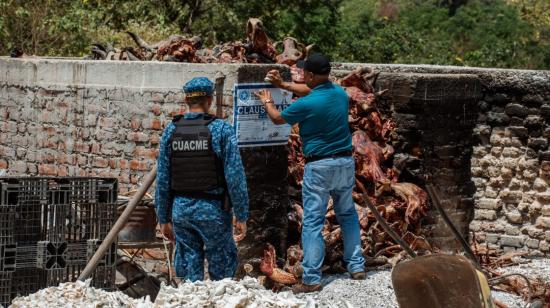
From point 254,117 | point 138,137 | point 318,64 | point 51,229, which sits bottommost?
point 51,229

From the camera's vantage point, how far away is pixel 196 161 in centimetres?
802

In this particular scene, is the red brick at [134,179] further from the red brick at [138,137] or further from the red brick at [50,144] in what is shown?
the red brick at [50,144]

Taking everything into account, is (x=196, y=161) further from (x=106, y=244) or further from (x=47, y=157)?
(x=47, y=157)

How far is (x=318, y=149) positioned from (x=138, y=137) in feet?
5.72

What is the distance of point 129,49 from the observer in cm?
1107

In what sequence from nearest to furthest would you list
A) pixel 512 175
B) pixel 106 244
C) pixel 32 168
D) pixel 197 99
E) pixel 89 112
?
pixel 197 99, pixel 106 244, pixel 89 112, pixel 32 168, pixel 512 175

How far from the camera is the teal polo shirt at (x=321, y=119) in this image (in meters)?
9.02

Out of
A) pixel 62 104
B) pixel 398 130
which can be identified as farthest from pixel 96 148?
pixel 398 130

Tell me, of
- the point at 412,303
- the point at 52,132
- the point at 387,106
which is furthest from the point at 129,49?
the point at 412,303

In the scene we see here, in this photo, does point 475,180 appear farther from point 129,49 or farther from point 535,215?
point 129,49

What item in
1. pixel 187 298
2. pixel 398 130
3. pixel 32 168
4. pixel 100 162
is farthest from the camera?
pixel 32 168

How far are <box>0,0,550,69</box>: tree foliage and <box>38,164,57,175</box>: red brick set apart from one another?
5659 millimetres

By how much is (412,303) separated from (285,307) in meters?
0.74

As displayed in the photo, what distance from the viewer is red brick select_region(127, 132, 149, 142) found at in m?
9.92
